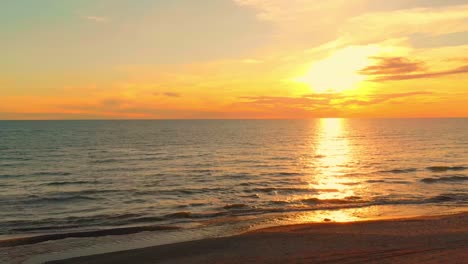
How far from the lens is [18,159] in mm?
53438

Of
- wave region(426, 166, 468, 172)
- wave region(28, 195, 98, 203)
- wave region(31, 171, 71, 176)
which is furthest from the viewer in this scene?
wave region(426, 166, 468, 172)

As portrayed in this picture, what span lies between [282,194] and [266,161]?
74.8 feet

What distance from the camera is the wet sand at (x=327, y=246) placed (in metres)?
14.6

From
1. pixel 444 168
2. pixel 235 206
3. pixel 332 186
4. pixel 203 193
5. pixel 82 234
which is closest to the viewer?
pixel 82 234

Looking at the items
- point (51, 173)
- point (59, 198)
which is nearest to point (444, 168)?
point (59, 198)

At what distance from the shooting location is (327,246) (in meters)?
16.6

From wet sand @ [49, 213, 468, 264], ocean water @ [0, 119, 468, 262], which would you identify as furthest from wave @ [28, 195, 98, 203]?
wet sand @ [49, 213, 468, 264]

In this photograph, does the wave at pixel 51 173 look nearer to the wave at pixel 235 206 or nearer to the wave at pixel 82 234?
the wave at pixel 235 206

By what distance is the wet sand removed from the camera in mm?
14609

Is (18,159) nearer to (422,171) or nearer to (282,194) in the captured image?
Answer: (282,194)

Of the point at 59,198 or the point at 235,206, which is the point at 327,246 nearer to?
the point at 235,206

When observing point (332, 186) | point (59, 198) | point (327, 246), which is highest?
point (327, 246)

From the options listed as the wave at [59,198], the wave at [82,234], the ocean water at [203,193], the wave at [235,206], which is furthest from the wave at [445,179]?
the wave at [59,198]

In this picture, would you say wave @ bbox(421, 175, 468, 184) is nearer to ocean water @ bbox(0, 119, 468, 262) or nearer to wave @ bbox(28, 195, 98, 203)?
ocean water @ bbox(0, 119, 468, 262)
